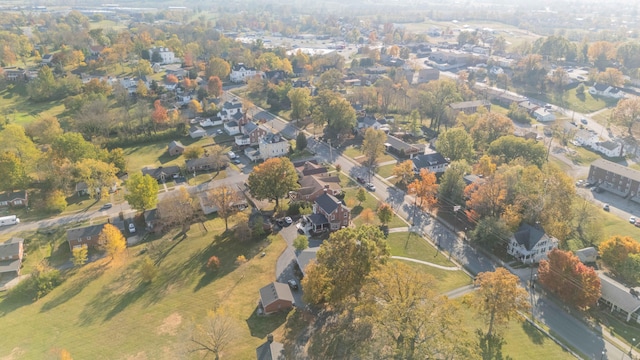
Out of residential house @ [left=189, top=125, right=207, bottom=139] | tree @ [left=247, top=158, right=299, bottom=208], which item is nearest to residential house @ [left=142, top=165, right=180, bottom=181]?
residential house @ [left=189, top=125, right=207, bottom=139]

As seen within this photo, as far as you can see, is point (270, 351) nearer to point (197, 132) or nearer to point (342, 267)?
point (342, 267)

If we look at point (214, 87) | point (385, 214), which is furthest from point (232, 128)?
point (385, 214)

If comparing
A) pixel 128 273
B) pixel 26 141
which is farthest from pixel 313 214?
pixel 26 141

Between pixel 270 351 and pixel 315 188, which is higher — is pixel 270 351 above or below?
below

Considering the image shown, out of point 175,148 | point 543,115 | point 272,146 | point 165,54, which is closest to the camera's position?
point 272,146

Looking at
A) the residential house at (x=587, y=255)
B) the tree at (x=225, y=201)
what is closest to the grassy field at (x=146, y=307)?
the tree at (x=225, y=201)

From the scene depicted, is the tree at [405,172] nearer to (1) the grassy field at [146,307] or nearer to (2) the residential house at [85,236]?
(1) the grassy field at [146,307]
